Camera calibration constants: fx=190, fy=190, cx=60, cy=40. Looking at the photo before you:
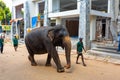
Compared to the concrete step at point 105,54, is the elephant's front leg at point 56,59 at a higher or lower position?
higher

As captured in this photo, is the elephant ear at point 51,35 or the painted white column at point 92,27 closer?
the elephant ear at point 51,35

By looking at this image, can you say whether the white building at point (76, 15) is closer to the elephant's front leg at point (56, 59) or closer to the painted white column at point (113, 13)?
the painted white column at point (113, 13)

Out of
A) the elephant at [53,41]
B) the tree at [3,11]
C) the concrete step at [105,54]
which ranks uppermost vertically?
the tree at [3,11]

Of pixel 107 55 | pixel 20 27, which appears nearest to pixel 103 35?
pixel 107 55

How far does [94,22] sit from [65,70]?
39.2 feet

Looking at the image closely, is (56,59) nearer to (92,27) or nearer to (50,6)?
(92,27)

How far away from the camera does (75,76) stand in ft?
23.8

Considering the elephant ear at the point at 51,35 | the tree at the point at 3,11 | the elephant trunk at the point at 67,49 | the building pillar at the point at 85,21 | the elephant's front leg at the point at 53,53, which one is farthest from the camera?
the tree at the point at 3,11

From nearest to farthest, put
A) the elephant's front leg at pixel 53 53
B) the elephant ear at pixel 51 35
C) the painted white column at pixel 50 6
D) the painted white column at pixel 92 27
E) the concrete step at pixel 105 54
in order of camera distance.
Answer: the elephant's front leg at pixel 53 53 → the elephant ear at pixel 51 35 → the concrete step at pixel 105 54 → the painted white column at pixel 92 27 → the painted white column at pixel 50 6

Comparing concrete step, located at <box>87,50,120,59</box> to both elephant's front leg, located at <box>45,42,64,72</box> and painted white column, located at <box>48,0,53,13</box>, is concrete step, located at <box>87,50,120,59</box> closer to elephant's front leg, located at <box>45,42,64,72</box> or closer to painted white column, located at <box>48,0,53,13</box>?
elephant's front leg, located at <box>45,42,64,72</box>

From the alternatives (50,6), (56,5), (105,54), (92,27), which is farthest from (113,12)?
(105,54)

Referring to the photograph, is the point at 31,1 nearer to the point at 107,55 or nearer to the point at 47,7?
the point at 47,7

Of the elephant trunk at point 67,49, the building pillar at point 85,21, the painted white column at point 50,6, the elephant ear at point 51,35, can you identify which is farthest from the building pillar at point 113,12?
the elephant trunk at point 67,49

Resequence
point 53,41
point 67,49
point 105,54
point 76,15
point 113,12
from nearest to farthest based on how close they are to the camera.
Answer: point 67,49 → point 53,41 → point 105,54 → point 76,15 → point 113,12
